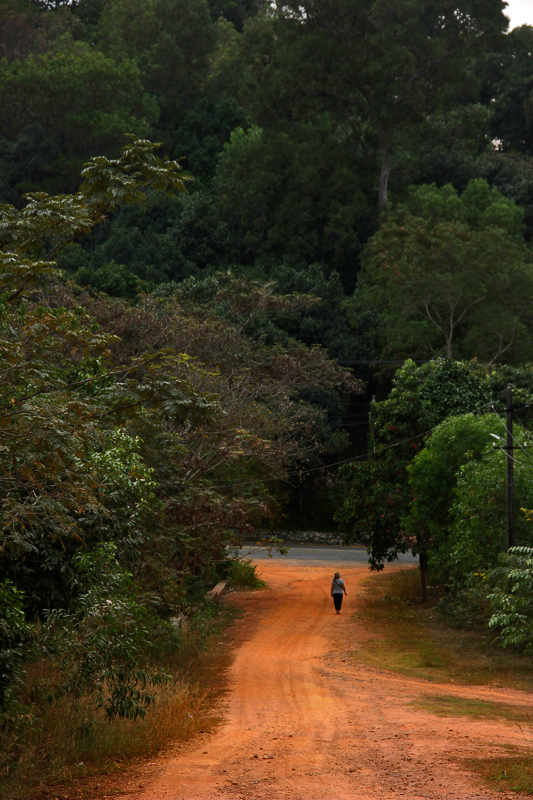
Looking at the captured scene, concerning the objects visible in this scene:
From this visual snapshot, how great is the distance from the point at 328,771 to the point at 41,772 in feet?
10.1

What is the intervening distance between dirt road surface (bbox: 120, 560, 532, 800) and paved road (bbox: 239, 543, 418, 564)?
55.1 feet

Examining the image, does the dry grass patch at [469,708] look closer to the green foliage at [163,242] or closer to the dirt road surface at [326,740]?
the dirt road surface at [326,740]

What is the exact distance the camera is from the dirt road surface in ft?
27.4

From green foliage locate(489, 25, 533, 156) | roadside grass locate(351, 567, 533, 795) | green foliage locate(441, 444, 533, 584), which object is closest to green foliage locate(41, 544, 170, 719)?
roadside grass locate(351, 567, 533, 795)

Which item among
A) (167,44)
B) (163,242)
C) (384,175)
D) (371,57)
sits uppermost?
(167,44)

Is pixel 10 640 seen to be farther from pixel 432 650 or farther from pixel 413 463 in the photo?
pixel 413 463

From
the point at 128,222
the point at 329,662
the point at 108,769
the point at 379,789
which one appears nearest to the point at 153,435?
the point at 329,662

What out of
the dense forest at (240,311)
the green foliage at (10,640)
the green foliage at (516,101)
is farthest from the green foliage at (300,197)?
the green foliage at (10,640)

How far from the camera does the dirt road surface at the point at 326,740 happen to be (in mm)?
8359

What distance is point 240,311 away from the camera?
1246 inches

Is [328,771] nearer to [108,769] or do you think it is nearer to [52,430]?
[108,769]

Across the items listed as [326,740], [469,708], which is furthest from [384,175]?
[326,740]

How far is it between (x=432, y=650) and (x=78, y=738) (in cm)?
1022

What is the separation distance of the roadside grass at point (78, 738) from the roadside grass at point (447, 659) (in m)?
3.65
